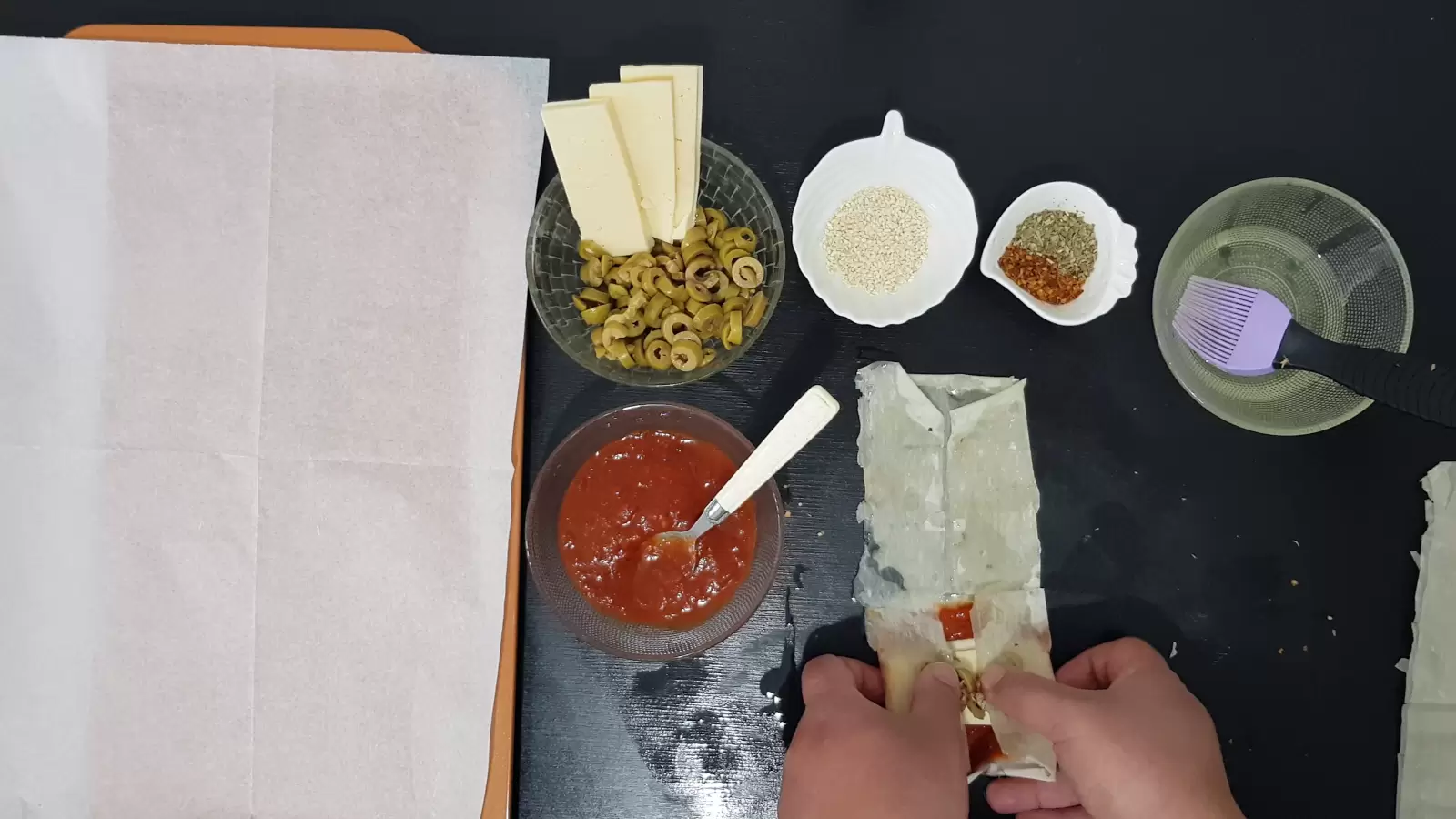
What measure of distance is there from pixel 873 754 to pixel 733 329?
457mm

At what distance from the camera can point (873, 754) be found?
0.83 meters

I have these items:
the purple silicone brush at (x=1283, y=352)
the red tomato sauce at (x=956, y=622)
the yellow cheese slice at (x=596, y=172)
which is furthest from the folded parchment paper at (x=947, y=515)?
the yellow cheese slice at (x=596, y=172)

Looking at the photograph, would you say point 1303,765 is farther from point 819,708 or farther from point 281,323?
point 281,323

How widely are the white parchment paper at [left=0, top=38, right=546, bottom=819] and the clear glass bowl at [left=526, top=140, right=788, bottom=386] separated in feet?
0.24

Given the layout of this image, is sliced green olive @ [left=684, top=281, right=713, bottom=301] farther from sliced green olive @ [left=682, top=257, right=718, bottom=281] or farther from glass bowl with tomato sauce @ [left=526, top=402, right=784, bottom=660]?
glass bowl with tomato sauce @ [left=526, top=402, right=784, bottom=660]

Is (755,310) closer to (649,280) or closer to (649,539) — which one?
(649,280)

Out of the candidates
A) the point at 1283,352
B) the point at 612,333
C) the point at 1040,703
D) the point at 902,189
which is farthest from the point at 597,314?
the point at 1283,352

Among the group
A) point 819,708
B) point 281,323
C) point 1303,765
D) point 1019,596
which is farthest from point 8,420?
point 1303,765

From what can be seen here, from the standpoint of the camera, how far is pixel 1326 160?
3.22 feet

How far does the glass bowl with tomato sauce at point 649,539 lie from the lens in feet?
2.96

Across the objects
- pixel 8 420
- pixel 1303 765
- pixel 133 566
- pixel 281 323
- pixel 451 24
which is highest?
pixel 451 24

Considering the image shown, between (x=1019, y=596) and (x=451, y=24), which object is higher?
Answer: (x=451, y=24)

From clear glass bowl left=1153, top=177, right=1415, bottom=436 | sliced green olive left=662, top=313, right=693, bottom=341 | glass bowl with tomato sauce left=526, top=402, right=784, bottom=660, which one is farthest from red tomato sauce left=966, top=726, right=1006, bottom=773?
sliced green olive left=662, top=313, right=693, bottom=341

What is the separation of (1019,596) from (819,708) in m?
0.27
